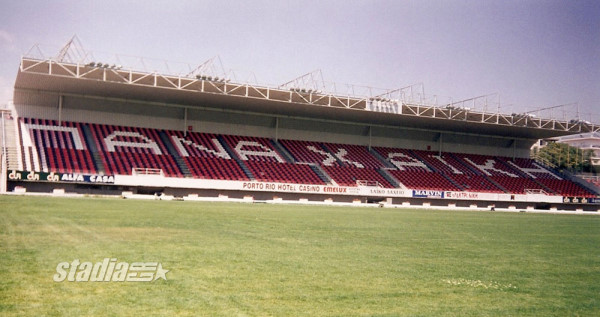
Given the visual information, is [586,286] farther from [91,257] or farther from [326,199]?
[326,199]

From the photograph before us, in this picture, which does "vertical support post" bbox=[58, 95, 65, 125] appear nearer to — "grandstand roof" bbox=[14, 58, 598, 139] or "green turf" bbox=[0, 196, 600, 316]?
"grandstand roof" bbox=[14, 58, 598, 139]

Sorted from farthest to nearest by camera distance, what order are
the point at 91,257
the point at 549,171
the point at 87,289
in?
the point at 549,171 → the point at 91,257 → the point at 87,289

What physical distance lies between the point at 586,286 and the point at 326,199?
36298mm

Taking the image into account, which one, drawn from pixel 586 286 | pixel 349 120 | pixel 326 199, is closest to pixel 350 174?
pixel 326 199

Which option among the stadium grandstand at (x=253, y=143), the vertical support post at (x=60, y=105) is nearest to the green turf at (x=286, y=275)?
the stadium grandstand at (x=253, y=143)

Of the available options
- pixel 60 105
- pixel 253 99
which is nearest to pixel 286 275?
pixel 253 99

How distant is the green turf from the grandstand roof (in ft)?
86.6

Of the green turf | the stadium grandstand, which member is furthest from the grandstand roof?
the green turf

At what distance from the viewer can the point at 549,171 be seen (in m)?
60.5

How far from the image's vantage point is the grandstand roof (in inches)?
1470

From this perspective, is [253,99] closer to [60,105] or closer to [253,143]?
[253,143]

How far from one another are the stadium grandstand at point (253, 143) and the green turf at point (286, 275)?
83.7 feet

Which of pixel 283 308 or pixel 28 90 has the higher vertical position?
pixel 28 90

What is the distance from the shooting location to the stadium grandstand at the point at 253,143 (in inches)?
1460
